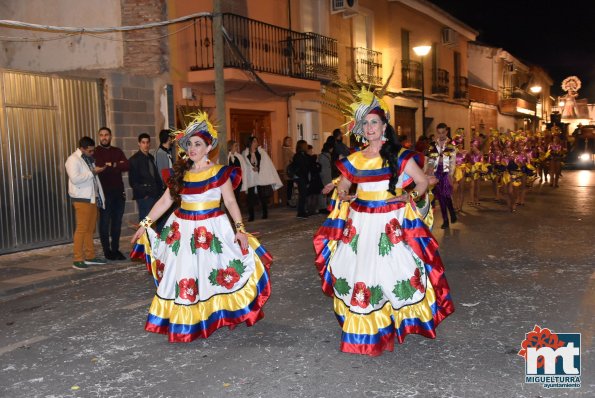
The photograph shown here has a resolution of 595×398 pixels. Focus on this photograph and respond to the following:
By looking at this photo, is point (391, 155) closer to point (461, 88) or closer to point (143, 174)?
point (143, 174)

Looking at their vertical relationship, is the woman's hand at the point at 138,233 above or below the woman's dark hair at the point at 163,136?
below

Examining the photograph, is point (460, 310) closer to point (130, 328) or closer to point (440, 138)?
point (130, 328)

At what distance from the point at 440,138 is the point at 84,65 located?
769cm

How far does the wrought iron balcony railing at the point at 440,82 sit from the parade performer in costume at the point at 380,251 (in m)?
24.1

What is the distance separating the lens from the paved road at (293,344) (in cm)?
425

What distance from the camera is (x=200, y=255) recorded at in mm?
5305

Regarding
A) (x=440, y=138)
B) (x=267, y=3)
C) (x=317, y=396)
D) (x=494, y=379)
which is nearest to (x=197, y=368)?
(x=317, y=396)

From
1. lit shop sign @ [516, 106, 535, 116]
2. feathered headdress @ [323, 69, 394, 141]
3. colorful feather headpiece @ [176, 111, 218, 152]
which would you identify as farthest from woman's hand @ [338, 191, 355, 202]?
lit shop sign @ [516, 106, 535, 116]

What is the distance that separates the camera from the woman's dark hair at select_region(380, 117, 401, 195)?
490 centimetres

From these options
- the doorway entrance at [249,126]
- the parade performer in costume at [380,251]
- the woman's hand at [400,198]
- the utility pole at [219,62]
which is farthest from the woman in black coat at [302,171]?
the woman's hand at [400,198]

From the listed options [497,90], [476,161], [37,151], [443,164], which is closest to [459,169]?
[476,161]

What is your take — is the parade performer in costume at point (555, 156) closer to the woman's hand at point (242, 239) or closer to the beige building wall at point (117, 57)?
the beige building wall at point (117, 57)

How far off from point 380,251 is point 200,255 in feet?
4.95

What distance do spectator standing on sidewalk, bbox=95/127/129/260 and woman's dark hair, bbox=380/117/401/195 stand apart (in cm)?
542
